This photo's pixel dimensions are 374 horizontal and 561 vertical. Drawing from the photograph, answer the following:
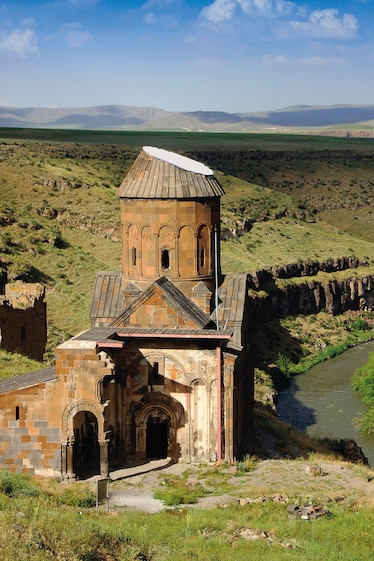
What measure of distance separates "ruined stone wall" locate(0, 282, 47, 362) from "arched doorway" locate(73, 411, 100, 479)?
5647 millimetres

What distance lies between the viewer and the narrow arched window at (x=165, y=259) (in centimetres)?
2114

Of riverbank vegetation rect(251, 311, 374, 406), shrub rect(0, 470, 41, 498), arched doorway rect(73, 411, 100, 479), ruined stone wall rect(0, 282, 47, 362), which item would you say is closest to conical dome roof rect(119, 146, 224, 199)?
arched doorway rect(73, 411, 100, 479)

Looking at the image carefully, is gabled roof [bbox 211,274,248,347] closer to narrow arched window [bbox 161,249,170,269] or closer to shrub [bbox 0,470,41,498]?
narrow arched window [bbox 161,249,170,269]

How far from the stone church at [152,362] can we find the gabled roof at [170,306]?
0.09 ft

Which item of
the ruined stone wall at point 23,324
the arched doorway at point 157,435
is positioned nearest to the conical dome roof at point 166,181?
the arched doorway at point 157,435

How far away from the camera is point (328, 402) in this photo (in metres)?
36.3

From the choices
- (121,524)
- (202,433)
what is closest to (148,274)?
(202,433)

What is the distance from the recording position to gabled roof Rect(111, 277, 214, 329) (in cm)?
1984

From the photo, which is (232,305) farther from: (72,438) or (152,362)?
(72,438)

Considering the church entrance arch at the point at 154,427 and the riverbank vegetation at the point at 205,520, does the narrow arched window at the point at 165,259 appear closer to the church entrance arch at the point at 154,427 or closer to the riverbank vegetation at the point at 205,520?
the church entrance arch at the point at 154,427

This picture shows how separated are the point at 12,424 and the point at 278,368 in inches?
986

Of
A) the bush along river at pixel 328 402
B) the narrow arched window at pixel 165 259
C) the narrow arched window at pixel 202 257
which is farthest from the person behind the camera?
the bush along river at pixel 328 402

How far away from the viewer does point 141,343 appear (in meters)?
19.7

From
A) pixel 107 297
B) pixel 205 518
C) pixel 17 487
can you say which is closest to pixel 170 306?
pixel 107 297
